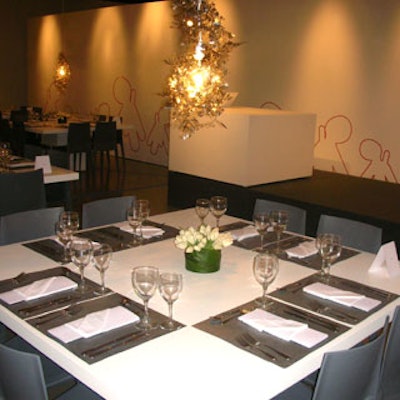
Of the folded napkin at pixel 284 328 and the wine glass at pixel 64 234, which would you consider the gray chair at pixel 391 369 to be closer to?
the folded napkin at pixel 284 328

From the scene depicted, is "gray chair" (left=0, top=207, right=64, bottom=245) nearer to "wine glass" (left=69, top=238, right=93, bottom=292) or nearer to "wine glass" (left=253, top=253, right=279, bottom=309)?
"wine glass" (left=69, top=238, right=93, bottom=292)

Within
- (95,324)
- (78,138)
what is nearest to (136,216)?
(95,324)

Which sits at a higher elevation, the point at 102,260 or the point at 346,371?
the point at 102,260

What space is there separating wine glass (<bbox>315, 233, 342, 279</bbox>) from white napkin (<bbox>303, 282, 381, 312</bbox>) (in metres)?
0.17

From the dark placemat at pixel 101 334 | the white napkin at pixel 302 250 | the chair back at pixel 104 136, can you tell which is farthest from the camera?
the chair back at pixel 104 136

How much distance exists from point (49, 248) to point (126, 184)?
572 cm

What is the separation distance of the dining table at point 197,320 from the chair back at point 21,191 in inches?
53.8

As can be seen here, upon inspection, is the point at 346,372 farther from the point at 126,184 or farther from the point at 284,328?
the point at 126,184

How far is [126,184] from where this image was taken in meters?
8.34

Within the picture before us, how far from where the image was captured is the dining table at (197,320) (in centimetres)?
156

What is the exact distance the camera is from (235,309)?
2.03m

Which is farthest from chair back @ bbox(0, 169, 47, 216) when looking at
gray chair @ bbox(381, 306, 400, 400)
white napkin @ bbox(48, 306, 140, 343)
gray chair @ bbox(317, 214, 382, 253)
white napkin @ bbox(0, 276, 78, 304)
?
gray chair @ bbox(381, 306, 400, 400)

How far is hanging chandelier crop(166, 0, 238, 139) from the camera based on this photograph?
9.25 ft

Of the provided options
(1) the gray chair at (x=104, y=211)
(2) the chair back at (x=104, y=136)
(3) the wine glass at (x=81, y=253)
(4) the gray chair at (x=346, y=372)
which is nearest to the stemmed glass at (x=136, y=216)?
(1) the gray chair at (x=104, y=211)
